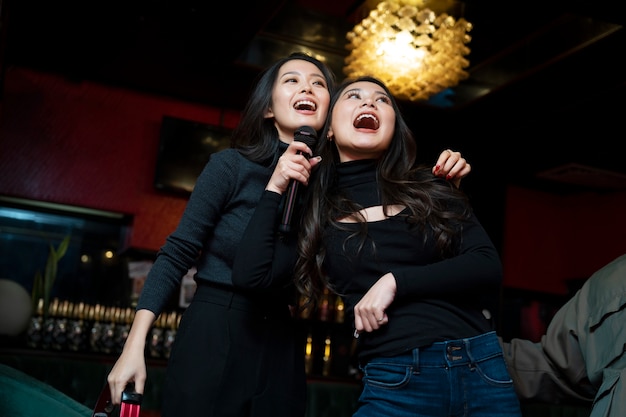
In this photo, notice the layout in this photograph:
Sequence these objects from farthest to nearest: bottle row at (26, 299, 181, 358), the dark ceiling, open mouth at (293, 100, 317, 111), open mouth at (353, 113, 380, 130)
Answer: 1. bottle row at (26, 299, 181, 358)
2. the dark ceiling
3. open mouth at (293, 100, 317, 111)
4. open mouth at (353, 113, 380, 130)

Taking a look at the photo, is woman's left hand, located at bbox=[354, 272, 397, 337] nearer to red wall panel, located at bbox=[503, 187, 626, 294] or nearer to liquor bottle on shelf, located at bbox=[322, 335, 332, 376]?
liquor bottle on shelf, located at bbox=[322, 335, 332, 376]

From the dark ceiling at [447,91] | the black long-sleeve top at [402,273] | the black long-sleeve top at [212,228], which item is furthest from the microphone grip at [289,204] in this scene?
the dark ceiling at [447,91]

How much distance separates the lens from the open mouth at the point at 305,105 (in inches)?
66.7

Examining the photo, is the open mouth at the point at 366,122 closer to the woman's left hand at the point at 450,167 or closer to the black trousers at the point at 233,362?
the woman's left hand at the point at 450,167

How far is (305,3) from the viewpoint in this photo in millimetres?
4301

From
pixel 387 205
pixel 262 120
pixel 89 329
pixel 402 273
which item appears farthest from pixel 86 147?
pixel 402 273

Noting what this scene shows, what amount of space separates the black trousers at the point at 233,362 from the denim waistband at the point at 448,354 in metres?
0.28

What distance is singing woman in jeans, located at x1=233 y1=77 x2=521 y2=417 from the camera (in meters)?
1.32

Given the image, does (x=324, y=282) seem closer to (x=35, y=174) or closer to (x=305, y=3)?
(x=305, y=3)

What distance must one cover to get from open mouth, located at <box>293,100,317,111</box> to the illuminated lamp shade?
216cm

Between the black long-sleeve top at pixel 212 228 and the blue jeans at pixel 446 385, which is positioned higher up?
the black long-sleeve top at pixel 212 228

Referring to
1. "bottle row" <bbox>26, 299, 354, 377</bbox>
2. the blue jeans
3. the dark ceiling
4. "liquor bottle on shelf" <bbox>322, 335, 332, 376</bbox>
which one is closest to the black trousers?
the blue jeans

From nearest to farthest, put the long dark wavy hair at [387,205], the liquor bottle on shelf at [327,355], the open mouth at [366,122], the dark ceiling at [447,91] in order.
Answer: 1. the long dark wavy hair at [387,205]
2. the open mouth at [366,122]
3. the dark ceiling at [447,91]
4. the liquor bottle on shelf at [327,355]

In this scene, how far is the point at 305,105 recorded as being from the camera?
170 centimetres
